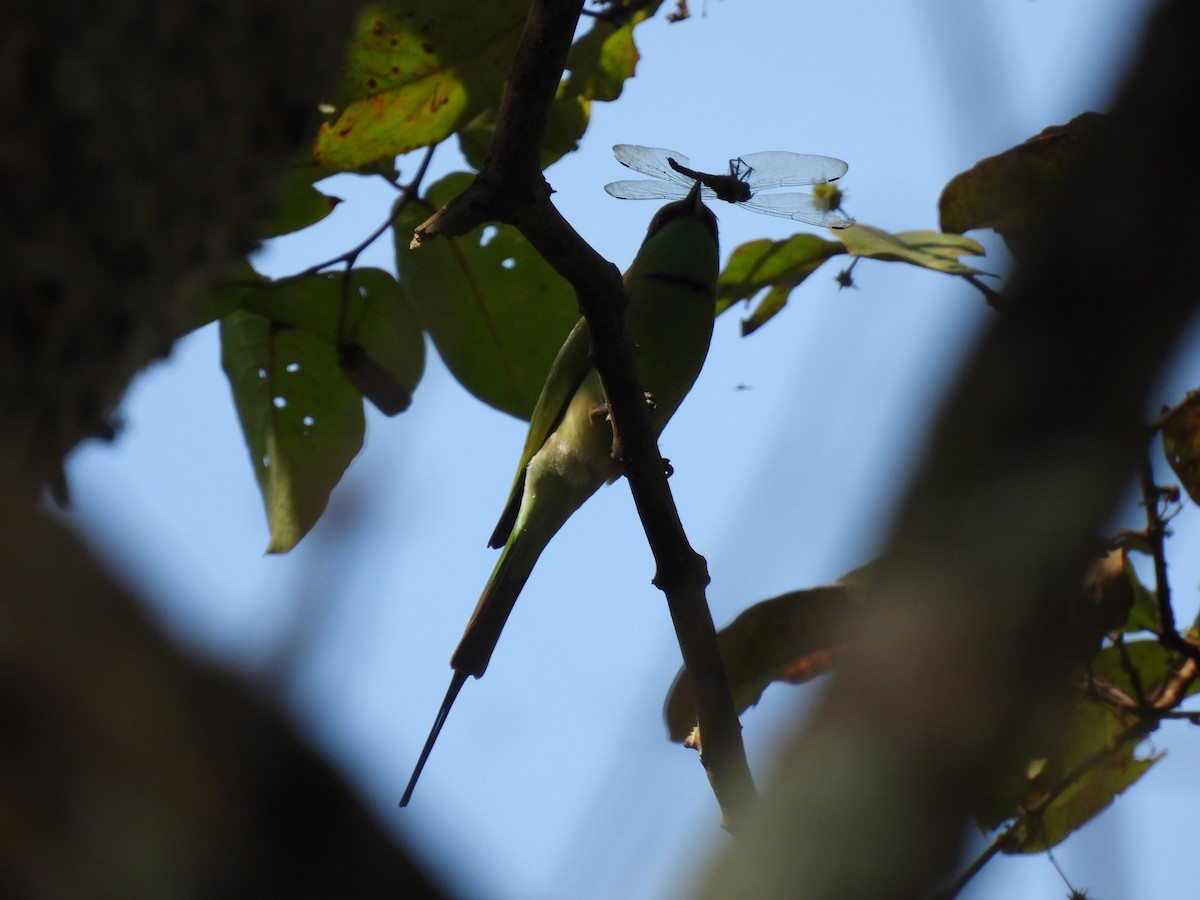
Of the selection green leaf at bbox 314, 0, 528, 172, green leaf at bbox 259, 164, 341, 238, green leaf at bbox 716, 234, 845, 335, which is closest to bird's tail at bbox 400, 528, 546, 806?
green leaf at bbox 716, 234, 845, 335

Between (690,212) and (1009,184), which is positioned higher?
(690,212)

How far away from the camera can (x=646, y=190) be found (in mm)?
4055

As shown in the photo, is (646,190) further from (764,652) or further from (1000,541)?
(1000,541)

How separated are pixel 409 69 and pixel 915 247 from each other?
1074 mm

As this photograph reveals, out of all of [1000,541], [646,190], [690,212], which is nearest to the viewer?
[1000,541]

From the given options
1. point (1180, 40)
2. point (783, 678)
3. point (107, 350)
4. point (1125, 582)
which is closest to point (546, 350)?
point (783, 678)

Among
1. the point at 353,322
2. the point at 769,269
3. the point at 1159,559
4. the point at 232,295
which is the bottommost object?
Result: the point at 1159,559

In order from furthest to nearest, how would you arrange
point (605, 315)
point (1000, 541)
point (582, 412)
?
1. point (582, 412)
2. point (605, 315)
3. point (1000, 541)

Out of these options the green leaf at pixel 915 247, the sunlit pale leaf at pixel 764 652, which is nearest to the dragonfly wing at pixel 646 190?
the green leaf at pixel 915 247

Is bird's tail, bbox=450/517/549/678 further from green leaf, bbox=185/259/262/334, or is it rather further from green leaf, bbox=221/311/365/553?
green leaf, bbox=185/259/262/334

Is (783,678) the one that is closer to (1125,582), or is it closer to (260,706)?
(1125,582)

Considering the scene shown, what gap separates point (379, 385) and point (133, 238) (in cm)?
139

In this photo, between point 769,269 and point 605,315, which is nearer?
point 605,315

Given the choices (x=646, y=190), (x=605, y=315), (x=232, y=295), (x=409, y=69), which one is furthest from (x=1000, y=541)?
(x=646, y=190)
